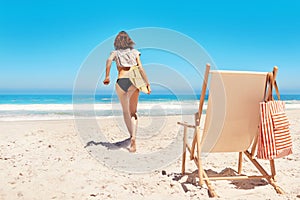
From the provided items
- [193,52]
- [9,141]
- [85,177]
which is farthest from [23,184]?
[193,52]

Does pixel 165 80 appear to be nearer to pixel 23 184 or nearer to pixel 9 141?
pixel 9 141

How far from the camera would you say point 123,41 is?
411 centimetres

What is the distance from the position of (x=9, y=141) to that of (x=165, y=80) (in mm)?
3155

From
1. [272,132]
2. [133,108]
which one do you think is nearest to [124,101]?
[133,108]

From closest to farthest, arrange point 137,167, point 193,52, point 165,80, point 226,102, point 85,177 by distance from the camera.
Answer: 1. point 226,102
2. point 85,177
3. point 137,167
4. point 193,52
5. point 165,80

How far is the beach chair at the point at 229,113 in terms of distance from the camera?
2.63 meters

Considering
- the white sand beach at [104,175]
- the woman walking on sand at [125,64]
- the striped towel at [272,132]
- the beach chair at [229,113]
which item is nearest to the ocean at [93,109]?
the woman walking on sand at [125,64]

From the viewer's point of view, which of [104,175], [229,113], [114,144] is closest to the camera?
[229,113]

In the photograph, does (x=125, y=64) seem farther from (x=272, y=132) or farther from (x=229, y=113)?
(x=272, y=132)

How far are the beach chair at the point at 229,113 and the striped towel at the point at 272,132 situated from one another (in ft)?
0.47

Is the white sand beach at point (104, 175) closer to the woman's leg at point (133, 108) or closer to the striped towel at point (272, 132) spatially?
the woman's leg at point (133, 108)

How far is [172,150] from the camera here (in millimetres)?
4316

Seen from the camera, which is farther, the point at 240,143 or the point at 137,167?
the point at 137,167

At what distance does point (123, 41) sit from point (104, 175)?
6.84 ft
